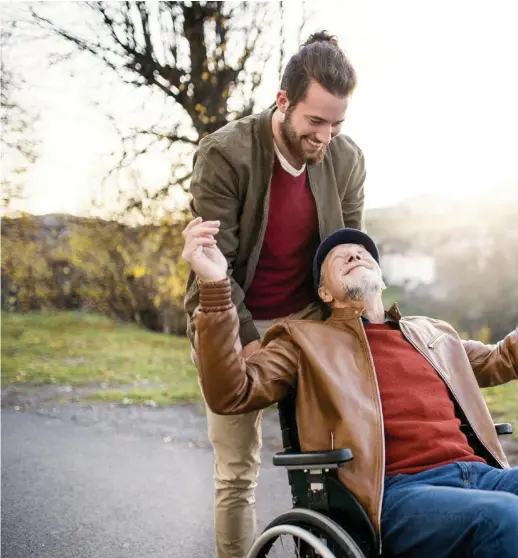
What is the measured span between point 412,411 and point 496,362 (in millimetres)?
538

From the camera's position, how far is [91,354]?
36.4ft

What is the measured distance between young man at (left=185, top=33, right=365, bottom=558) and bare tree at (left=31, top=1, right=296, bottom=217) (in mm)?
4401

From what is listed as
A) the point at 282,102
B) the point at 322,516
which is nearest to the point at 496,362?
the point at 322,516

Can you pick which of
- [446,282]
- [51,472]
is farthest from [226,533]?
[446,282]

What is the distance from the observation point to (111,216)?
8977 millimetres

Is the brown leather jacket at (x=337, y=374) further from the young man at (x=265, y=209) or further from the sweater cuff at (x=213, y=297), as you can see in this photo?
the young man at (x=265, y=209)

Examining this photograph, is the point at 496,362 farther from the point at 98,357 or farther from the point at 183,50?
the point at 98,357

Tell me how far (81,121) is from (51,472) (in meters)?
4.08

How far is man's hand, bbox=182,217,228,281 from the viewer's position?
2.40m

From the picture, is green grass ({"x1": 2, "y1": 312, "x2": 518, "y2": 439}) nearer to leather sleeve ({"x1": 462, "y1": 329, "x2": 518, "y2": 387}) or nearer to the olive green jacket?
leather sleeve ({"x1": 462, "y1": 329, "x2": 518, "y2": 387})

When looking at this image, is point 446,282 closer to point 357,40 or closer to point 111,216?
point 357,40

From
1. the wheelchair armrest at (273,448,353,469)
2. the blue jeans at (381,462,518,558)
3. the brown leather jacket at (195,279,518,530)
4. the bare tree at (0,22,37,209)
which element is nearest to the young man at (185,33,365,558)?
the brown leather jacket at (195,279,518,530)

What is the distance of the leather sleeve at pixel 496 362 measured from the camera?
2.89 metres

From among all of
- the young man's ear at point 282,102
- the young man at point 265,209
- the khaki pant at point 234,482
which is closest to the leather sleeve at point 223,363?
the young man at point 265,209
